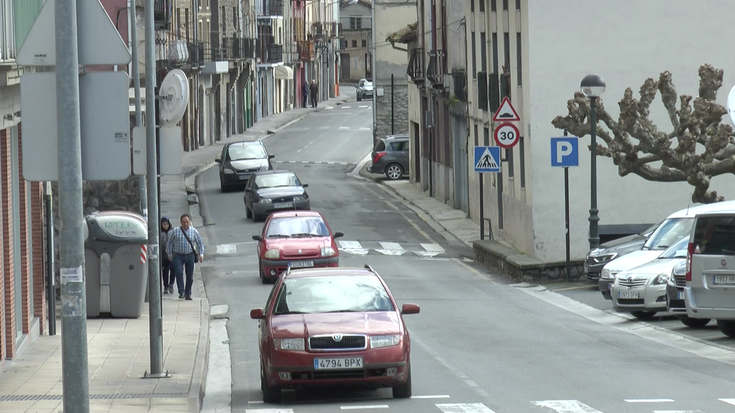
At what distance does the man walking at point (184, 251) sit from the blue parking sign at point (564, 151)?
752 cm

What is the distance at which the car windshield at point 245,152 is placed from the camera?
153 ft

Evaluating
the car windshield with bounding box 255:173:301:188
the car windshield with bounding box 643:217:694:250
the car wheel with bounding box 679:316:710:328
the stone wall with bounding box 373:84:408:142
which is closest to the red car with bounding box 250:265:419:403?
the car wheel with bounding box 679:316:710:328

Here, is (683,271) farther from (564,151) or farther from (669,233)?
(564,151)

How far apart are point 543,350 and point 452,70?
27.7 m

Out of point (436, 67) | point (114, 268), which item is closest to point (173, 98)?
point (114, 268)

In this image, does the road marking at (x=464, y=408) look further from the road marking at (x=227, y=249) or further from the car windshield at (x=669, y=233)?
the road marking at (x=227, y=249)

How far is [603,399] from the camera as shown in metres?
12.1

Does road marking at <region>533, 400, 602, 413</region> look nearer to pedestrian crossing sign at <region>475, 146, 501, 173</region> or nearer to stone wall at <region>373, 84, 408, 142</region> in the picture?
pedestrian crossing sign at <region>475, 146, 501, 173</region>

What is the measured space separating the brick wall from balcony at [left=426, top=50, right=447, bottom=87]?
95.8ft

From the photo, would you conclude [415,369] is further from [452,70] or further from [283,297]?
[452,70]

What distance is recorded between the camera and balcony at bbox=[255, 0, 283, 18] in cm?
8928

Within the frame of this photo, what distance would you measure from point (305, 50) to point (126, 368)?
9192cm

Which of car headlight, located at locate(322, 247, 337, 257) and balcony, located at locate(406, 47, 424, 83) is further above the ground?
balcony, located at locate(406, 47, 424, 83)

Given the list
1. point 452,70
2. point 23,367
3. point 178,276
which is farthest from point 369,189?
point 23,367
